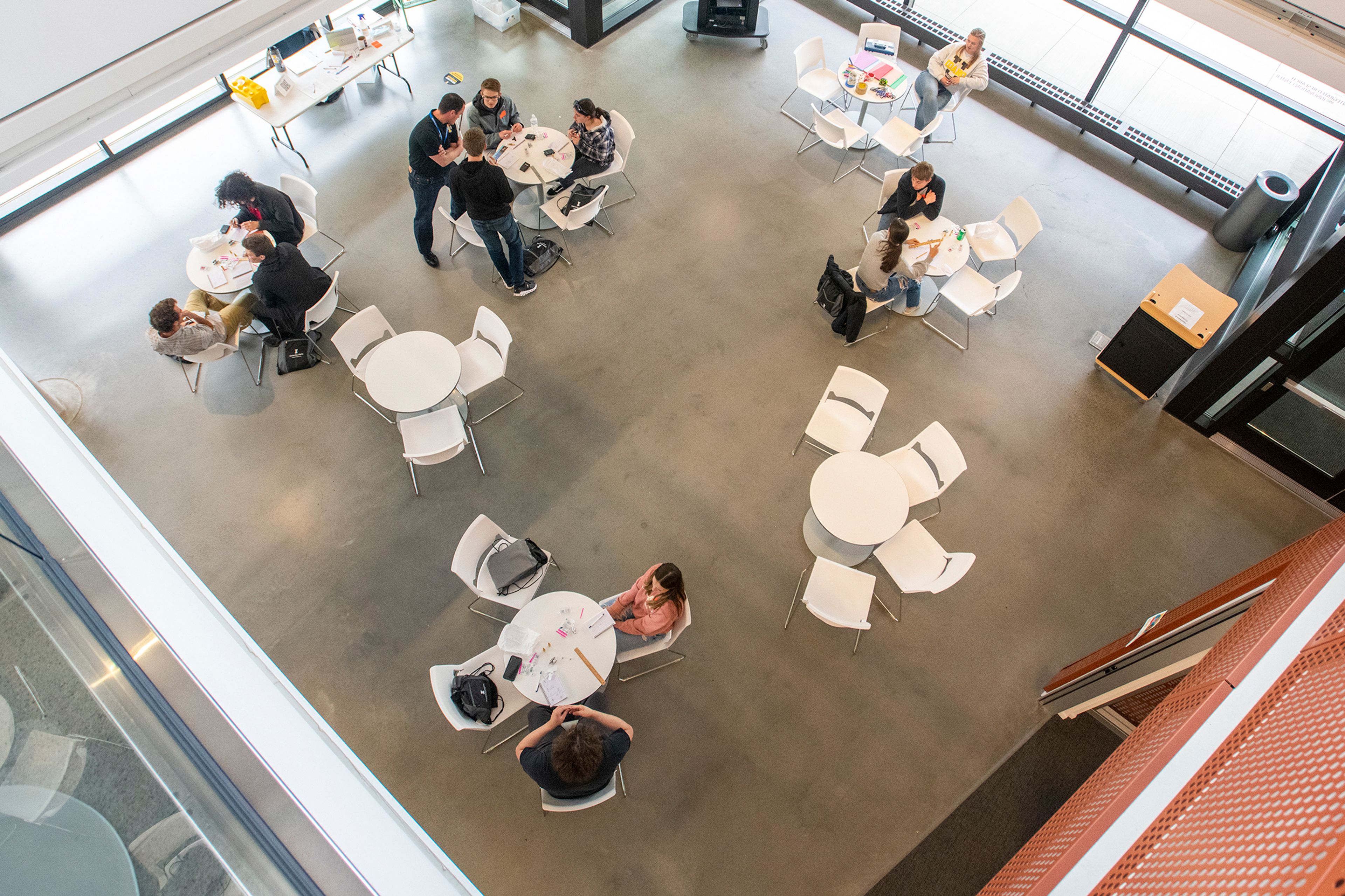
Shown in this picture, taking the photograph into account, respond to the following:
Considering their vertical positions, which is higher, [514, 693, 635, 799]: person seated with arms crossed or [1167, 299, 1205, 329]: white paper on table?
[1167, 299, 1205, 329]: white paper on table

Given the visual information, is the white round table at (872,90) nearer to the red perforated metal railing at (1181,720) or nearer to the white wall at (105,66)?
the white wall at (105,66)

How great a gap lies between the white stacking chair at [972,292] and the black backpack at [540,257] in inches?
146

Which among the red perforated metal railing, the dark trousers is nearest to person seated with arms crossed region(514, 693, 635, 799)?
the red perforated metal railing

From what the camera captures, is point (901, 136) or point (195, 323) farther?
point (901, 136)

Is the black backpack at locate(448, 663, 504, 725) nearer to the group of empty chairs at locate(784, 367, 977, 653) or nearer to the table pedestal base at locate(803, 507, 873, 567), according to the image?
the group of empty chairs at locate(784, 367, 977, 653)

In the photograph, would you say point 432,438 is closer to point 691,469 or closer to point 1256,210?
point 691,469

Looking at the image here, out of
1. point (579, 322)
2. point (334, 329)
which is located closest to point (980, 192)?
point (579, 322)

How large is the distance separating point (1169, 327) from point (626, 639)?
508cm

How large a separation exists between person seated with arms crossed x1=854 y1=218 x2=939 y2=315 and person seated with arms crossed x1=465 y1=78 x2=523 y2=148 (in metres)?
3.53

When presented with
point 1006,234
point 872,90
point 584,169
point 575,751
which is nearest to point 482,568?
point 575,751

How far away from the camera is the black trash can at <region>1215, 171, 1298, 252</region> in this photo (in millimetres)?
6691

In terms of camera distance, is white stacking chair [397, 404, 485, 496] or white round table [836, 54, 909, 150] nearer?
white stacking chair [397, 404, 485, 496]

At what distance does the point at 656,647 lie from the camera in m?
4.70

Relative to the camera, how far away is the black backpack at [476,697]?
438 centimetres
